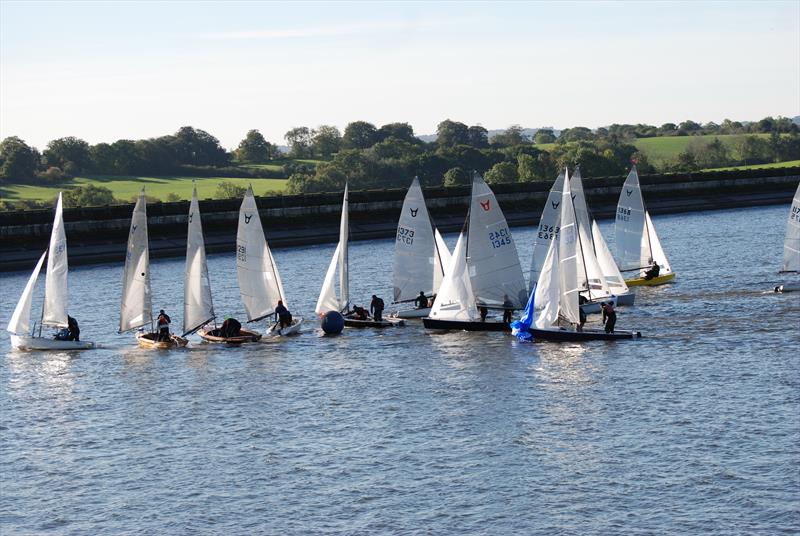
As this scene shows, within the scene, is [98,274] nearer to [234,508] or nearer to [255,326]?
[255,326]

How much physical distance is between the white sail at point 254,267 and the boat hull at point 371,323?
15.0 feet

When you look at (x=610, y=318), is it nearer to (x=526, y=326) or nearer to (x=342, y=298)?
(x=526, y=326)

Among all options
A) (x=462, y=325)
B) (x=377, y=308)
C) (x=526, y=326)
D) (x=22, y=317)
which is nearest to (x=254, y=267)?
(x=377, y=308)

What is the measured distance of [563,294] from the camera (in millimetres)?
69000

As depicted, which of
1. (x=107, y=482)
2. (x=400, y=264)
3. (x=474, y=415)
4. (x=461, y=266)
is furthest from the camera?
(x=400, y=264)

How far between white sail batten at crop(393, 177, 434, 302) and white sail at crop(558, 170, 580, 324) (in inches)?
391

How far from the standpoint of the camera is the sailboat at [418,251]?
77.3 meters

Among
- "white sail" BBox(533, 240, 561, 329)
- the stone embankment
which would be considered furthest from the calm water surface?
the stone embankment

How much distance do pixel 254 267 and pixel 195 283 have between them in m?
Answer: 3.68

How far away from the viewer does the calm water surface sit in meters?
41.6

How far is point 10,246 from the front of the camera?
138 metres

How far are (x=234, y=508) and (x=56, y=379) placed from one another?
2535 cm

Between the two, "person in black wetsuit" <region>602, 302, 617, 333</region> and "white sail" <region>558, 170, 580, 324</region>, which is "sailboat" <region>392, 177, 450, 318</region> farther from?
"person in black wetsuit" <region>602, 302, 617, 333</region>

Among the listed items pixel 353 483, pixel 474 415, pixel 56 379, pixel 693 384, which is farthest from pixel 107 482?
pixel 693 384
